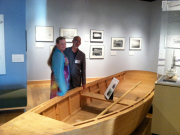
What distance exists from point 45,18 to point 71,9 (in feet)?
3.79

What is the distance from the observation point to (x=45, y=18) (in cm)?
709

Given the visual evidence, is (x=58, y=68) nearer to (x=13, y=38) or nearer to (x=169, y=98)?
(x=169, y=98)

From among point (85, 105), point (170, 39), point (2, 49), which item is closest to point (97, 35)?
point (170, 39)

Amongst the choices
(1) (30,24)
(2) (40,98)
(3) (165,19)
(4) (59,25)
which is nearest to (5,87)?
(2) (40,98)

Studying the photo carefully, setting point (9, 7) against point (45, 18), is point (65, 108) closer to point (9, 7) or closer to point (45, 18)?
point (9, 7)

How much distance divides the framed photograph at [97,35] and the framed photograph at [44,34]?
5.84ft

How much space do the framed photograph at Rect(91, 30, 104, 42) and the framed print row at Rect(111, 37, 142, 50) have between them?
0.59m

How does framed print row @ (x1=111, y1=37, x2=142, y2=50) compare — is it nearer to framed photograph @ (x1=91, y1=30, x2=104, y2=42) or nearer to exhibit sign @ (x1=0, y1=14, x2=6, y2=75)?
framed photograph @ (x1=91, y1=30, x2=104, y2=42)

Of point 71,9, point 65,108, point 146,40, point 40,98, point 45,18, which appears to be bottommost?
point 40,98

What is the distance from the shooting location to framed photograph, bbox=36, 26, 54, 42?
7.05m

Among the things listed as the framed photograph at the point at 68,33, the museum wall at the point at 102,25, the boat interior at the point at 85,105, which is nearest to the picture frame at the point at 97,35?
the museum wall at the point at 102,25

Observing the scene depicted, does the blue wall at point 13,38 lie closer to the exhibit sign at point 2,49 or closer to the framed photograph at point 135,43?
the exhibit sign at point 2,49

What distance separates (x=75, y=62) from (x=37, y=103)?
2.07 meters

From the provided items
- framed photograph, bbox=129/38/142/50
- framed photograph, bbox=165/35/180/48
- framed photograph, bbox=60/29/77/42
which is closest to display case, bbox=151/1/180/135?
framed photograph, bbox=165/35/180/48
